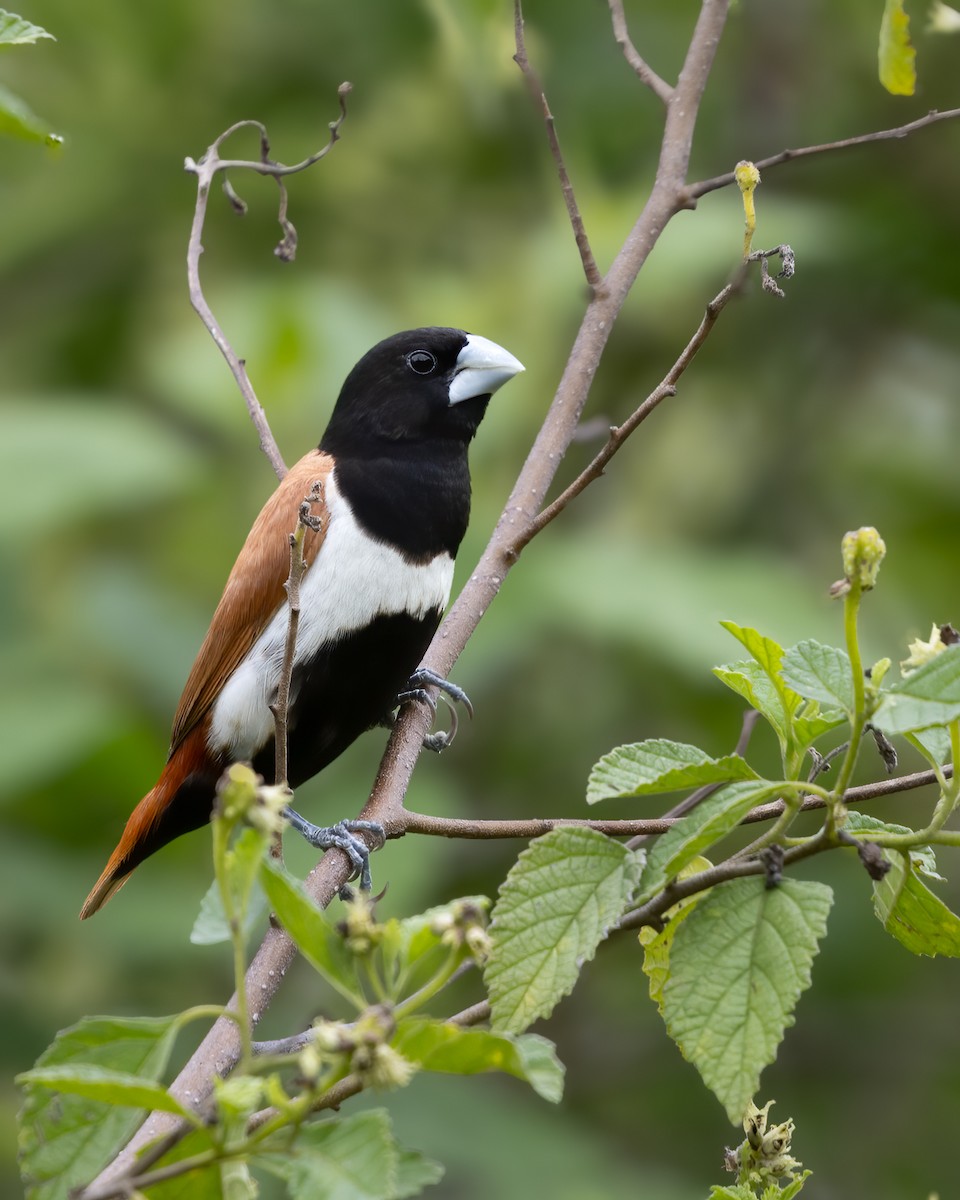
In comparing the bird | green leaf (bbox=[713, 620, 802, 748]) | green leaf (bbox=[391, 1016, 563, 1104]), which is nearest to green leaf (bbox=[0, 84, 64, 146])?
green leaf (bbox=[713, 620, 802, 748])

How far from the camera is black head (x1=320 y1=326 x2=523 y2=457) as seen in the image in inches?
131

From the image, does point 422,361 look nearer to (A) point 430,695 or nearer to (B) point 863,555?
(A) point 430,695

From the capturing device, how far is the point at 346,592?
299 cm

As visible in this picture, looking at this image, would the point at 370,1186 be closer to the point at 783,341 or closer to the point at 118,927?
the point at 118,927

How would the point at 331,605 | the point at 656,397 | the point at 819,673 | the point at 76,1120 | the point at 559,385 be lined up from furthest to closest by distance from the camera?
1. the point at 331,605
2. the point at 559,385
3. the point at 656,397
4. the point at 819,673
5. the point at 76,1120

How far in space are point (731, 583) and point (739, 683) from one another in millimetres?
2299

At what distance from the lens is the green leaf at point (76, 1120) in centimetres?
134

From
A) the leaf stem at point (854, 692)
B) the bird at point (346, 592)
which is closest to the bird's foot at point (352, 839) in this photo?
the bird at point (346, 592)

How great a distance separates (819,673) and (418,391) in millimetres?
2001

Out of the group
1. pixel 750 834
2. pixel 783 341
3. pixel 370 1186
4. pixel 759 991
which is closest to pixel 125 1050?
pixel 370 1186

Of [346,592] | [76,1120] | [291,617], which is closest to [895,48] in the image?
[291,617]

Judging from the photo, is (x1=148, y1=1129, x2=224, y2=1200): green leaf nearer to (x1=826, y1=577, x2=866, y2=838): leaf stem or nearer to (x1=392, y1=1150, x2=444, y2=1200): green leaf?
(x1=392, y1=1150, x2=444, y2=1200): green leaf

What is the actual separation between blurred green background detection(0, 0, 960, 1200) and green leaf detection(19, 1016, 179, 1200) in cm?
225

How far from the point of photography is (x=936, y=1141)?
15.8 ft
